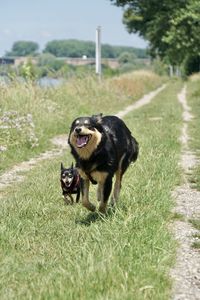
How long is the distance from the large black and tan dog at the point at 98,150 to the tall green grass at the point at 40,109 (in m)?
4.35

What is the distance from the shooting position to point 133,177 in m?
7.93

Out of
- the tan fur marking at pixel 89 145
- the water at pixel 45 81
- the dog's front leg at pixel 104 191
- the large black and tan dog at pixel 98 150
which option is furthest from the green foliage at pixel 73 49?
the tan fur marking at pixel 89 145

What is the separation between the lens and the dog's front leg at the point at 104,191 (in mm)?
5680

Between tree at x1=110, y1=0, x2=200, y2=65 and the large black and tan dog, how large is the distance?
80.9 feet

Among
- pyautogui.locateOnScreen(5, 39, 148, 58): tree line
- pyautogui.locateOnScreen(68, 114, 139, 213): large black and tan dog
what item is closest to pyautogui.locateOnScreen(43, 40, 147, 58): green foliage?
pyautogui.locateOnScreen(5, 39, 148, 58): tree line

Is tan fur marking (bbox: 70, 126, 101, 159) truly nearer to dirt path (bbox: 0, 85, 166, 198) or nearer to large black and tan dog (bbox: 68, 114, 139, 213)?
large black and tan dog (bbox: 68, 114, 139, 213)

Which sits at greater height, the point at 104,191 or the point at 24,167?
the point at 104,191

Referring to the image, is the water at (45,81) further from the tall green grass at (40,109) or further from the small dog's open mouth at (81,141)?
the small dog's open mouth at (81,141)

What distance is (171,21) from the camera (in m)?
30.9

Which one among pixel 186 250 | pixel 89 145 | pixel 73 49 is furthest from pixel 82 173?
pixel 73 49

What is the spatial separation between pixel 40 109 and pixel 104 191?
10197mm

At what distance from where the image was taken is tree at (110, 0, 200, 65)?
98.9ft

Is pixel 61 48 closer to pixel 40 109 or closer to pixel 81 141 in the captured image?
pixel 40 109

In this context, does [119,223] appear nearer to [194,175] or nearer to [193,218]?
[193,218]
